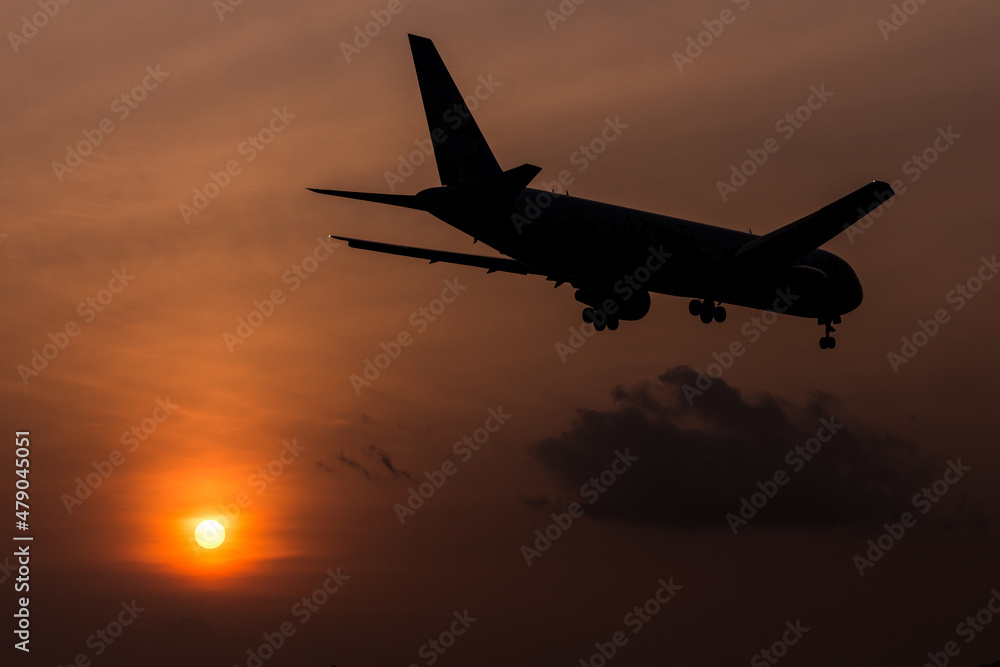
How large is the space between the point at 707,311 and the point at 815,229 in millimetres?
7077

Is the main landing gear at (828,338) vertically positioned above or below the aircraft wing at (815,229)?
below

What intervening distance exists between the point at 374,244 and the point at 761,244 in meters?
16.9

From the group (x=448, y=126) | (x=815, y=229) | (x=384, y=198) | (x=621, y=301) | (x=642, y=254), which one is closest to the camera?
(x=384, y=198)

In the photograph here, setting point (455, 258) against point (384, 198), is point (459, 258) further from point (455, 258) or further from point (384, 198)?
point (384, 198)

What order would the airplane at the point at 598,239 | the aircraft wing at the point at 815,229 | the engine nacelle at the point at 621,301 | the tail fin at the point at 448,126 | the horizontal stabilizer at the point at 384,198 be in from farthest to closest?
the engine nacelle at the point at 621,301 → the tail fin at the point at 448,126 → the airplane at the point at 598,239 → the aircraft wing at the point at 815,229 → the horizontal stabilizer at the point at 384,198

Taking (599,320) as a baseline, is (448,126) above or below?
above

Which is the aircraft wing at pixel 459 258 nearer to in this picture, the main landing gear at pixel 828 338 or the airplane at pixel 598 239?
the airplane at pixel 598 239

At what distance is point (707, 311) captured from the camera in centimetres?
5038

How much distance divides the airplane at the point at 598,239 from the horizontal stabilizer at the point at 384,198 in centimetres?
5

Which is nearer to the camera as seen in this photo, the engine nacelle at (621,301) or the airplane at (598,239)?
the airplane at (598,239)

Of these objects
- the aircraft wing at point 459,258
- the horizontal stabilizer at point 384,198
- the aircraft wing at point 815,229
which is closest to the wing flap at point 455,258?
the aircraft wing at point 459,258

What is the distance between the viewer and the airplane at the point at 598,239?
4234cm

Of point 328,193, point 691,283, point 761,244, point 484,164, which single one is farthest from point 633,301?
point 328,193

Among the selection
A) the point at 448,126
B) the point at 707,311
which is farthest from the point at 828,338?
the point at 448,126
